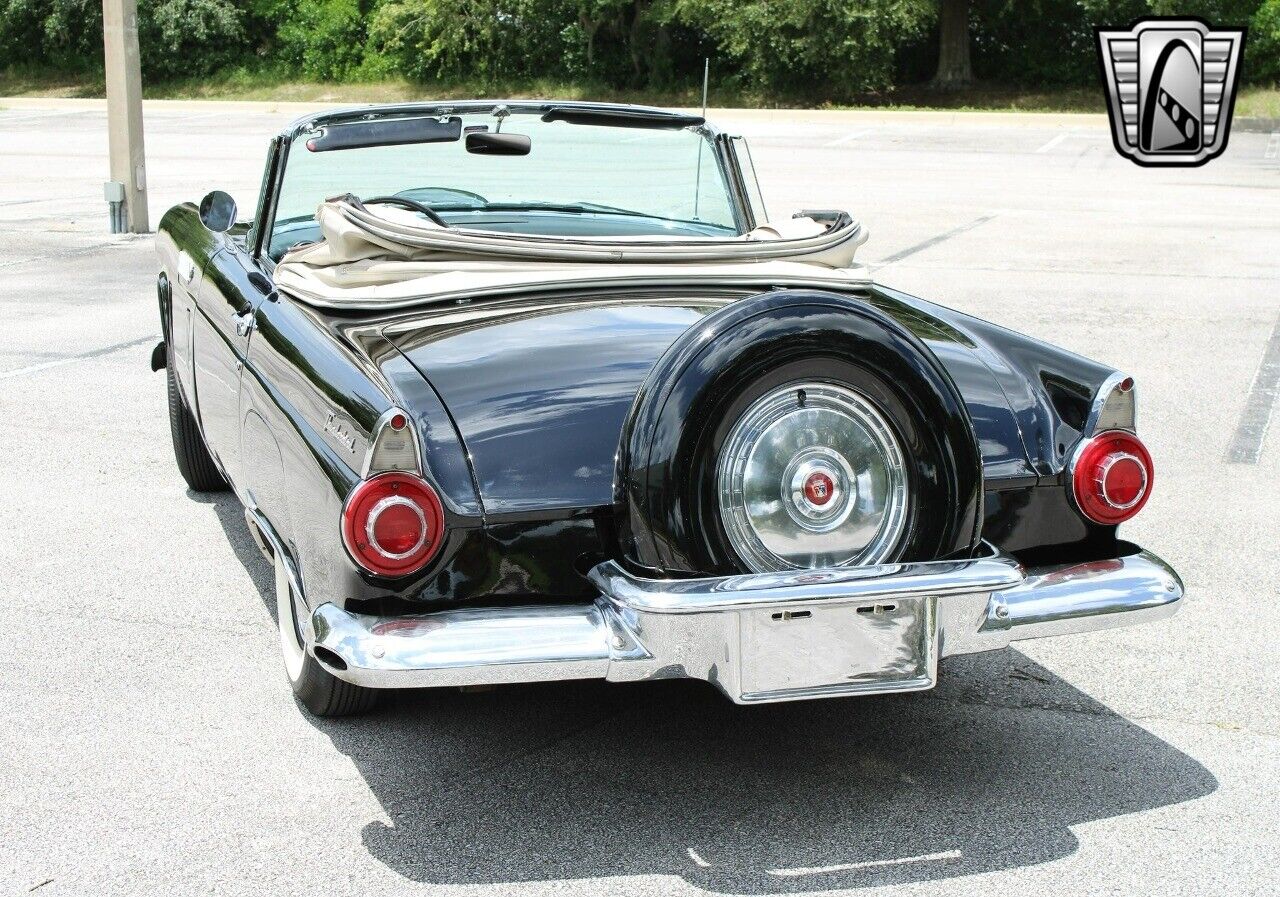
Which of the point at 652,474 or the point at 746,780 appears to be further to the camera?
the point at 746,780

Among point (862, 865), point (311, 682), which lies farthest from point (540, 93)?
point (862, 865)

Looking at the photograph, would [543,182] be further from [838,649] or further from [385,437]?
[838,649]

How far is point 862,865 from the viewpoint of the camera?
3242mm

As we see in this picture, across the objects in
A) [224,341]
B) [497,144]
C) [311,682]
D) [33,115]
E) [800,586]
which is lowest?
[33,115]

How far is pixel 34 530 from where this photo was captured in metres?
5.59

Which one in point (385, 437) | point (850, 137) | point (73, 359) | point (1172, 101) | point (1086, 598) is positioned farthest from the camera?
point (850, 137)

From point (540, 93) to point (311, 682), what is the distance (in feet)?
111

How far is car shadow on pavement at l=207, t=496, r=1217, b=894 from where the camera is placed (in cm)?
327

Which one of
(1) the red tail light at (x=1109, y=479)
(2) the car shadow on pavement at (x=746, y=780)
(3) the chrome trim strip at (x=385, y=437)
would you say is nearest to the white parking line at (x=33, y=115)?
(2) the car shadow on pavement at (x=746, y=780)

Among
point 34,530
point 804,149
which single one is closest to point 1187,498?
point 34,530

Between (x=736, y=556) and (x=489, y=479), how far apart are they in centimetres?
55

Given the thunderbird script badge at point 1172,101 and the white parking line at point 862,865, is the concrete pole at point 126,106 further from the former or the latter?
the thunderbird script badge at point 1172,101

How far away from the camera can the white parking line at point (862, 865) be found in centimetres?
321

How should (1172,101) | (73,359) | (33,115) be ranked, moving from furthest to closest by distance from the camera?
(33,115) < (1172,101) < (73,359)
